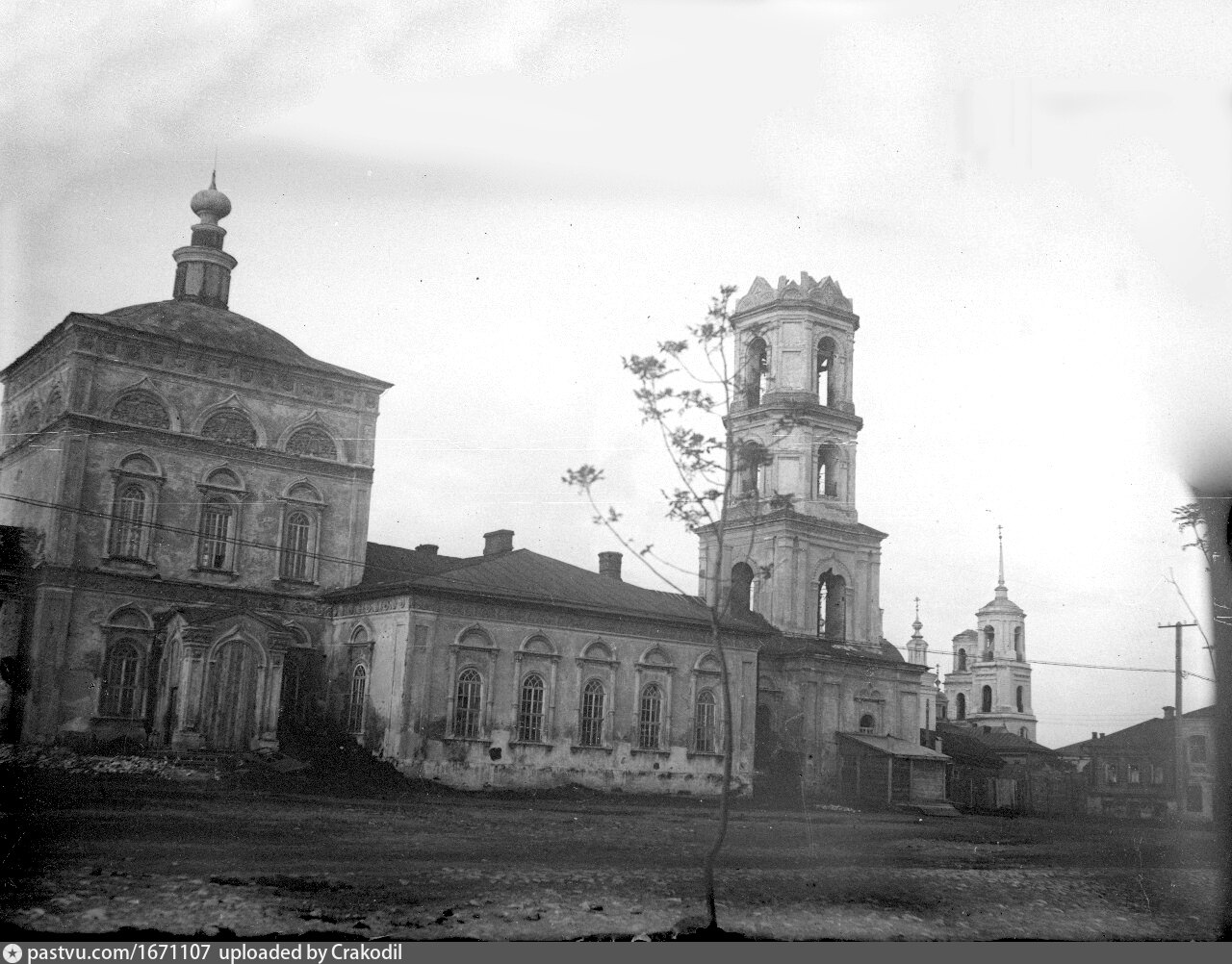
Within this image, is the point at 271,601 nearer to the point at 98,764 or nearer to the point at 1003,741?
the point at 98,764

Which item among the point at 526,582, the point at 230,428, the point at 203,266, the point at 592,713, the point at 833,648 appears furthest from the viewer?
the point at 833,648

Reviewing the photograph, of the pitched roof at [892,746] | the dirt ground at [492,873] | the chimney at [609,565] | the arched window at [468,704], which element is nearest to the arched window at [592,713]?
the arched window at [468,704]

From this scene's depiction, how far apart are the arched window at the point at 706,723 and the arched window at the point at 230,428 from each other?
488 inches

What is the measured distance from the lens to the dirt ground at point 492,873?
10891 millimetres

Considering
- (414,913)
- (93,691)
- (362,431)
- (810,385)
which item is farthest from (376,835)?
(810,385)

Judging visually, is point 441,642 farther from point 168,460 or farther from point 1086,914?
point 1086,914

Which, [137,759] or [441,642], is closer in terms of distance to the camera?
[137,759]

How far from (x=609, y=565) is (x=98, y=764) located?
52.1 ft

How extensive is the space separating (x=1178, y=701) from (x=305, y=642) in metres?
20.3

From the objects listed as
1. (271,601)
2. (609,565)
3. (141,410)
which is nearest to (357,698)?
(271,601)

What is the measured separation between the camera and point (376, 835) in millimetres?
15219

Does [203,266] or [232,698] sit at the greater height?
[203,266]

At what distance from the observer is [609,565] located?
33.5 metres

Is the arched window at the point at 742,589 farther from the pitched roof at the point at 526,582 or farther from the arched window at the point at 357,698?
the arched window at the point at 357,698
